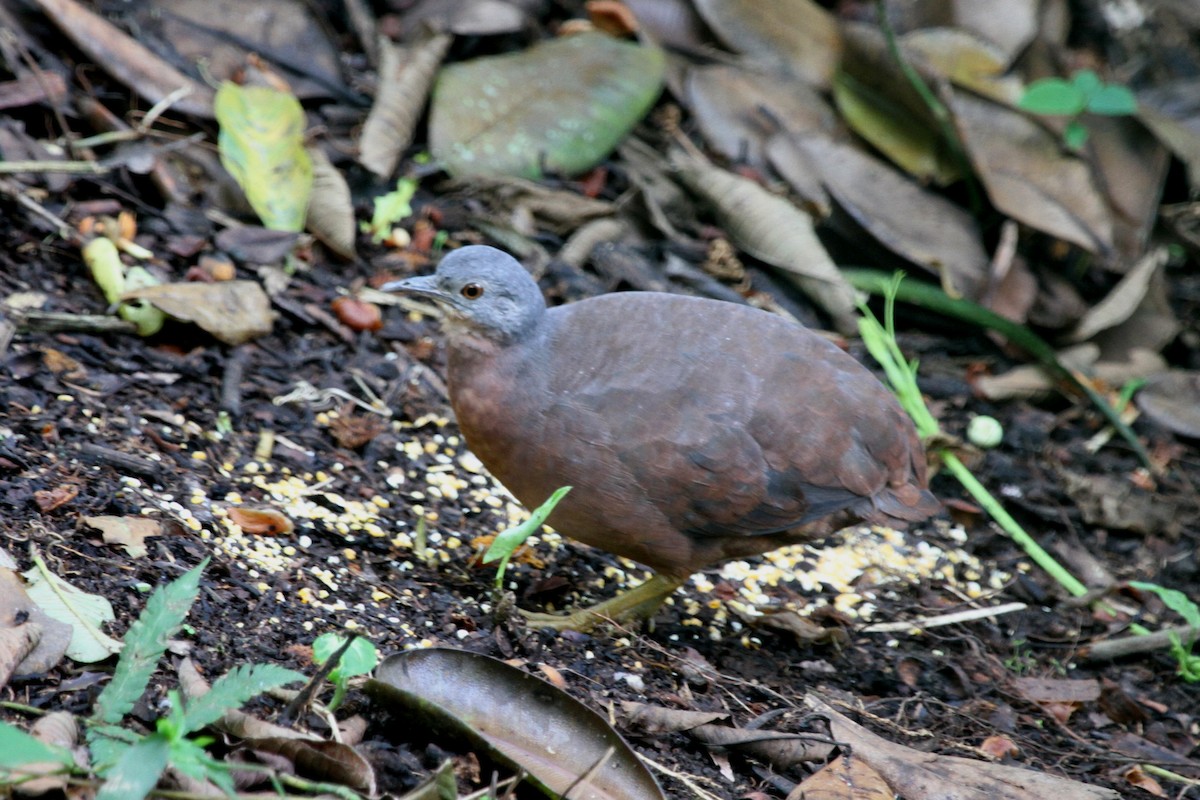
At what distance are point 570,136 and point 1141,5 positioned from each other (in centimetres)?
352

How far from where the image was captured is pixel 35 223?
193 inches

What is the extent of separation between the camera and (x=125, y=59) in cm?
552

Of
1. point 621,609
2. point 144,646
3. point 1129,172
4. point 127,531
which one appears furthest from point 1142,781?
point 1129,172

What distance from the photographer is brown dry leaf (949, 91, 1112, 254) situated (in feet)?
20.2

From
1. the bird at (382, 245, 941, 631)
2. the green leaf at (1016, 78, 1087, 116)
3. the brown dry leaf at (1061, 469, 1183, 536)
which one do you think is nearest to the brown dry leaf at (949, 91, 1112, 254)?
the green leaf at (1016, 78, 1087, 116)

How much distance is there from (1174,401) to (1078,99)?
1.59 meters

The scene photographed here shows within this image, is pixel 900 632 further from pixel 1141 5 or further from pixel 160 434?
pixel 1141 5

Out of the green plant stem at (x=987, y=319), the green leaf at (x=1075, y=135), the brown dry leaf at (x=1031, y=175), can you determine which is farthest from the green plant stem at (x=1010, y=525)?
the green leaf at (x=1075, y=135)

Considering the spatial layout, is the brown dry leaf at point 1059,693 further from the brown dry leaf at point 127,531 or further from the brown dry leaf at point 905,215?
the brown dry leaf at point 127,531

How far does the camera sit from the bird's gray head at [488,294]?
420cm

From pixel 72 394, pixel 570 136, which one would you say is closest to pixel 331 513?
pixel 72 394

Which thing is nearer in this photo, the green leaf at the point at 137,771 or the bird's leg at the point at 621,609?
the green leaf at the point at 137,771

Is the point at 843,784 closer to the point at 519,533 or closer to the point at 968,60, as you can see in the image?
the point at 519,533

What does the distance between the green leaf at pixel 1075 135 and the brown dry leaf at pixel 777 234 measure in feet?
4.59
